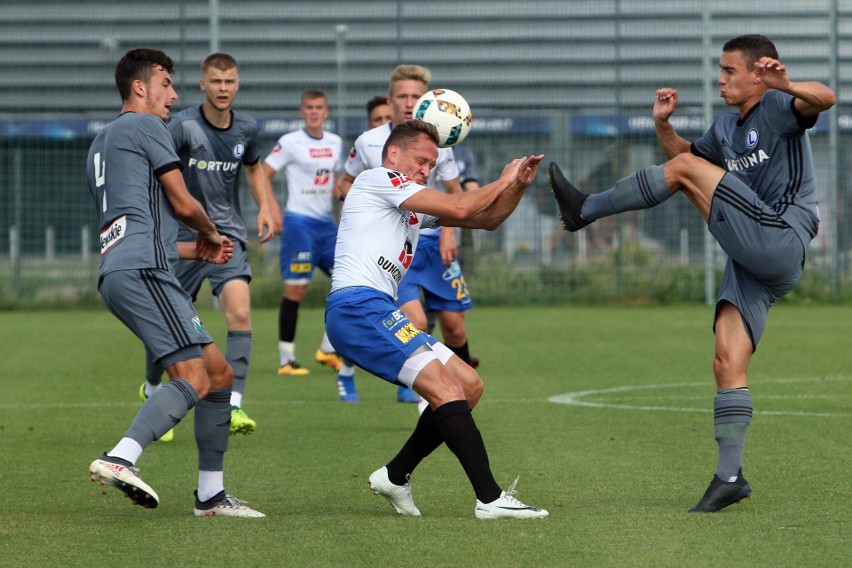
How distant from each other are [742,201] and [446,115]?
245 cm

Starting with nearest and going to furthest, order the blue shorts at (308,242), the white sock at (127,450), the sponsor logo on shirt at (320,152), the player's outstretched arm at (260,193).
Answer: the white sock at (127,450) → the player's outstretched arm at (260,193) → the blue shorts at (308,242) → the sponsor logo on shirt at (320,152)

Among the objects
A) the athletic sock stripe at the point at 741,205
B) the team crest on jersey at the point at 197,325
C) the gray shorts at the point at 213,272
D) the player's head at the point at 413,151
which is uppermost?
the player's head at the point at 413,151

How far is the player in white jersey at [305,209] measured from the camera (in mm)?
12469

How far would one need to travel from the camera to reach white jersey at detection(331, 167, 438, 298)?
582 centimetres

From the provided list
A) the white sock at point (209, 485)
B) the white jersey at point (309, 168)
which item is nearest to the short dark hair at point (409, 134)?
the white sock at point (209, 485)

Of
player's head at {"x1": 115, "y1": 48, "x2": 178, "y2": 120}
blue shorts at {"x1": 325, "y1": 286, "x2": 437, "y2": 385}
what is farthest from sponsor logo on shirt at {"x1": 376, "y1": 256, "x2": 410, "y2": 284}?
player's head at {"x1": 115, "y1": 48, "x2": 178, "y2": 120}

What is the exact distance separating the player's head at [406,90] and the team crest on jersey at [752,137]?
127 inches

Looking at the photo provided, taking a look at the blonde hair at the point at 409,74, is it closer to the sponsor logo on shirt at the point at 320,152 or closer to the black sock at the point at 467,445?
the black sock at the point at 467,445

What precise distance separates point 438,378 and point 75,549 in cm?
162

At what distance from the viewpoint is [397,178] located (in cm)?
582

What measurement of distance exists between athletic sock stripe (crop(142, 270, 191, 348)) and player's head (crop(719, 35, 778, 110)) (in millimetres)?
2625

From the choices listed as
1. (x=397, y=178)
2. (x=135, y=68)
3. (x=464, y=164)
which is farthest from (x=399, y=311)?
(x=464, y=164)

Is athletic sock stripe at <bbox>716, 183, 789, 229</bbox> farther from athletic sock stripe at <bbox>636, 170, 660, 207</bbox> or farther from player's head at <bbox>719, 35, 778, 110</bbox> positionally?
player's head at <bbox>719, 35, 778, 110</bbox>

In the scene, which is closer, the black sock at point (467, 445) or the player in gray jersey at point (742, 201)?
the black sock at point (467, 445)
